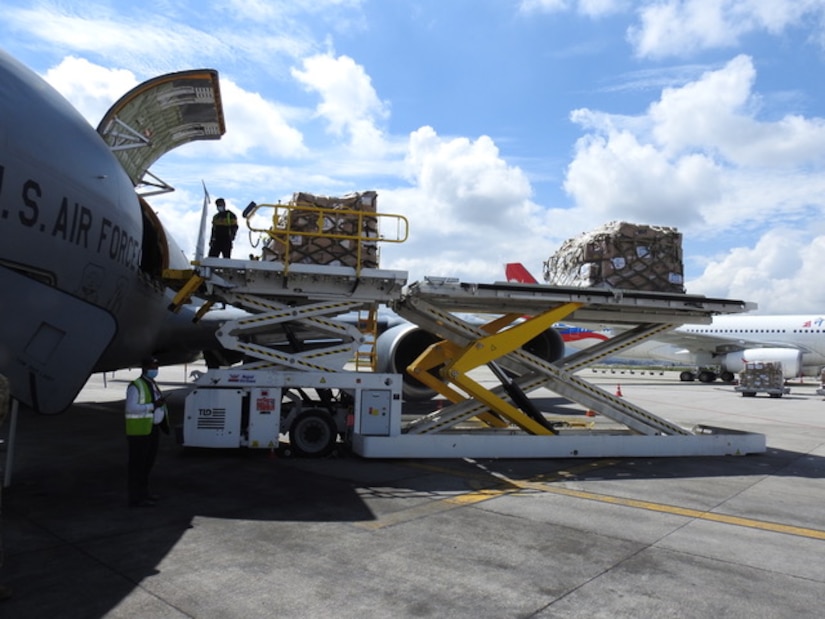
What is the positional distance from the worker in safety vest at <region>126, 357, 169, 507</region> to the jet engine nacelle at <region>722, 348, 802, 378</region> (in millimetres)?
32498

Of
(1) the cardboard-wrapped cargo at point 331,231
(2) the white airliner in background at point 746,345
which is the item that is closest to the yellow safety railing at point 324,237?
(1) the cardboard-wrapped cargo at point 331,231

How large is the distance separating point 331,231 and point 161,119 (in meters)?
9.03

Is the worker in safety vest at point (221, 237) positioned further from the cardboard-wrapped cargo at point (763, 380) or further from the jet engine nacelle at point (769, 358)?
the jet engine nacelle at point (769, 358)

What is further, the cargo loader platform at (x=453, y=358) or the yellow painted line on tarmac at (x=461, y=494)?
the cargo loader platform at (x=453, y=358)

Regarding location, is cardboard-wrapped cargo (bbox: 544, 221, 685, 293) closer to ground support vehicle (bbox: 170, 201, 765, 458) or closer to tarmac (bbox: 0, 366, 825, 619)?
ground support vehicle (bbox: 170, 201, 765, 458)

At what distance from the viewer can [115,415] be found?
14289 mm

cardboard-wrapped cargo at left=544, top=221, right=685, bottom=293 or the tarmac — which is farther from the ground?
cardboard-wrapped cargo at left=544, top=221, right=685, bottom=293

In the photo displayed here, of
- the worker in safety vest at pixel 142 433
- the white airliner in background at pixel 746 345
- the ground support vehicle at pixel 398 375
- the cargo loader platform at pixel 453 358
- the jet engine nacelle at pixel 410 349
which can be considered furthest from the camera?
the white airliner in background at pixel 746 345

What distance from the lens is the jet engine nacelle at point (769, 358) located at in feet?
101

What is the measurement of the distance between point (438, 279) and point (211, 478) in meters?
4.35

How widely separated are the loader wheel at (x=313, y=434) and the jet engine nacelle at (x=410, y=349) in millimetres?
2990

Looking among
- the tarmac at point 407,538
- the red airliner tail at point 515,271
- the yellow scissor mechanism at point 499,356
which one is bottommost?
the tarmac at point 407,538

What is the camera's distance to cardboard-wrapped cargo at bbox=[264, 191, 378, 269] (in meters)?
9.24

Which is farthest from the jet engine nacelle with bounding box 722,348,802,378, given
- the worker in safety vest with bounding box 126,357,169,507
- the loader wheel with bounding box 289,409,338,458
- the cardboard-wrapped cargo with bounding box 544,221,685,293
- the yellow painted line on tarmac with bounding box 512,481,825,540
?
the worker in safety vest with bounding box 126,357,169,507
